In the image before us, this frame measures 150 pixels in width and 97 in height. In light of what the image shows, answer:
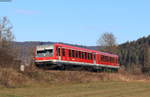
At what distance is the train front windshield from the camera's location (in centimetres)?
3406

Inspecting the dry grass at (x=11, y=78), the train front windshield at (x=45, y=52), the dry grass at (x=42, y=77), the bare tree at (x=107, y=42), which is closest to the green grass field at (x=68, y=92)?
the dry grass at (x=11, y=78)

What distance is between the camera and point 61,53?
34062 mm

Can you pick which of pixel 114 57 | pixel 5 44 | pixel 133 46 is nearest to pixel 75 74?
pixel 114 57

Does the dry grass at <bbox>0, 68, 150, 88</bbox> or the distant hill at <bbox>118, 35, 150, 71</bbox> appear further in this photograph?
the distant hill at <bbox>118, 35, 150, 71</bbox>

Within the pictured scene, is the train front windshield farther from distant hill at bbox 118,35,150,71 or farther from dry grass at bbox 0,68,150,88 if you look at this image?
distant hill at bbox 118,35,150,71

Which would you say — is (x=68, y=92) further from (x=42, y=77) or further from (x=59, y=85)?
(x=42, y=77)

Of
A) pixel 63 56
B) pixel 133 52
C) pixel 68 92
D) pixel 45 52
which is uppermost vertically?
pixel 133 52

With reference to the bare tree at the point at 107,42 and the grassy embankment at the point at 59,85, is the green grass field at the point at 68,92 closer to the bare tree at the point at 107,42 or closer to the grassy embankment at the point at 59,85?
the grassy embankment at the point at 59,85

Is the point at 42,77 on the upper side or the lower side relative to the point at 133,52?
lower

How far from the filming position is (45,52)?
34781mm

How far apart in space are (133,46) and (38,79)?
519 feet

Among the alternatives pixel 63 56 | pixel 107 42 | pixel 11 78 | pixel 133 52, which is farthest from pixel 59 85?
pixel 133 52

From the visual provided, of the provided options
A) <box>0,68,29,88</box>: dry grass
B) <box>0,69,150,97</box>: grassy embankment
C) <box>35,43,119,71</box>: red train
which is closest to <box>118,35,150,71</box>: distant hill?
<box>35,43,119,71</box>: red train

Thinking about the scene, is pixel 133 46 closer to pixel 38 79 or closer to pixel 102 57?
pixel 102 57
